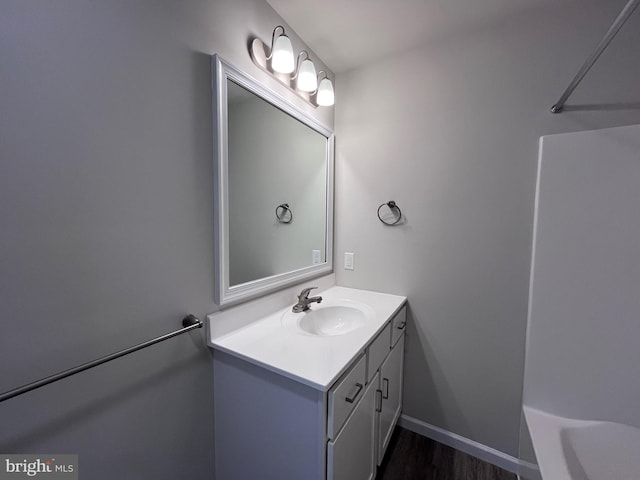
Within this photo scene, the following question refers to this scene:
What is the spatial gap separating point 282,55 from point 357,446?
5.88ft

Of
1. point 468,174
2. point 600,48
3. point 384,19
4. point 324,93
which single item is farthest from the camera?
point 324,93

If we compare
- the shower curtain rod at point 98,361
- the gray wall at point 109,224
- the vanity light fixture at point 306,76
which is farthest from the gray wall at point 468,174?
the shower curtain rod at point 98,361

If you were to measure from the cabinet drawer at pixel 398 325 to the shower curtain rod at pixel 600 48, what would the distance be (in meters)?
1.31

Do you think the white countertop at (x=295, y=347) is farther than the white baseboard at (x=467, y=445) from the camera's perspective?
No

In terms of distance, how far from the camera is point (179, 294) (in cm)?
95

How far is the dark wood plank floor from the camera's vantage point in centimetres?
136

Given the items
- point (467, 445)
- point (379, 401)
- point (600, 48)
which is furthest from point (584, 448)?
point (600, 48)

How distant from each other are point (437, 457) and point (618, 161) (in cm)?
178

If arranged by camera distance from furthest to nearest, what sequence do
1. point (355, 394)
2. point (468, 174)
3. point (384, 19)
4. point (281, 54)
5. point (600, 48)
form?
1. point (468, 174)
2. point (384, 19)
3. point (281, 54)
4. point (355, 394)
5. point (600, 48)

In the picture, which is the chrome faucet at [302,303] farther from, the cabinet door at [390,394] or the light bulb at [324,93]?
the light bulb at [324,93]

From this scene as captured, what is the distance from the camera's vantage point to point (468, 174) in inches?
56.0

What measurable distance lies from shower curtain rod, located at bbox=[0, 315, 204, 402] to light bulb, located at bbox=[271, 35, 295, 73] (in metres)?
1.22

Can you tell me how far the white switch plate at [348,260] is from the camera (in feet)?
5.99

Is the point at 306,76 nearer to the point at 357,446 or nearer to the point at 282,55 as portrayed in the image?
the point at 282,55
